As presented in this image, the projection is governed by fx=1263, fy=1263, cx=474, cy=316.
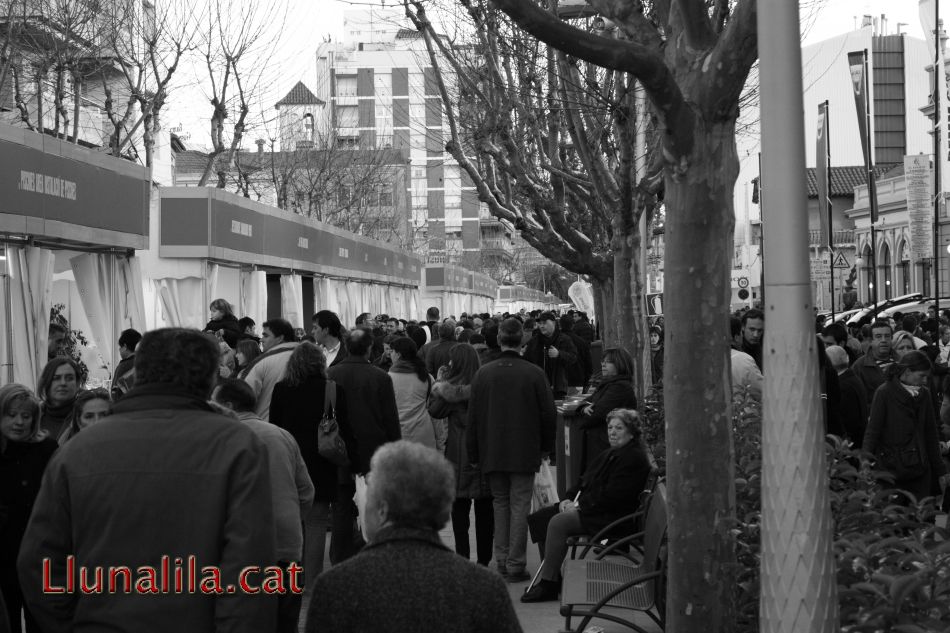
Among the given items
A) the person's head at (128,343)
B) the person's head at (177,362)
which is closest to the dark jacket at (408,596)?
the person's head at (177,362)

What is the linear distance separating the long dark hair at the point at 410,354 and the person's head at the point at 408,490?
7000 millimetres

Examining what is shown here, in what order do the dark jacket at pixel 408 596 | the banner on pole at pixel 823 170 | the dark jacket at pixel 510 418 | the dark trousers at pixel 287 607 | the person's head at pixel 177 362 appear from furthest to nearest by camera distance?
the banner on pole at pixel 823 170, the dark jacket at pixel 510 418, the dark trousers at pixel 287 607, the person's head at pixel 177 362, the dark jacket at pixel 408 596

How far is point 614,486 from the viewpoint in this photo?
8.36 metres

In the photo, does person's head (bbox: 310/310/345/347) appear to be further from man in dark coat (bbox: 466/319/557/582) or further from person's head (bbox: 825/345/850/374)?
person's head (bbox: 825/345/850/374)

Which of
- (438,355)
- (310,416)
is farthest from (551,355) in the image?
(310,416)

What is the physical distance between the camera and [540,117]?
67.3 ft

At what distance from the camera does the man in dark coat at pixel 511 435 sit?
9297 millimetres

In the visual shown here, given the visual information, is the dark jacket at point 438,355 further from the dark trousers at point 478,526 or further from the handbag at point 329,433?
the handbag at point 329,433

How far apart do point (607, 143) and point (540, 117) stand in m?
1.52

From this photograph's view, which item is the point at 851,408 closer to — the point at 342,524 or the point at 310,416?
the point at 342,524

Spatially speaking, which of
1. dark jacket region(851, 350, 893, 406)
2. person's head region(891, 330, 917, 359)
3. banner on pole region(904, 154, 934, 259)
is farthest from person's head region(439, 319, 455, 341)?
banner on pole region(904, 154, 934, 259)

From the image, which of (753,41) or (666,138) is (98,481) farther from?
(753,41)

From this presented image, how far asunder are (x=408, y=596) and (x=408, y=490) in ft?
1.01

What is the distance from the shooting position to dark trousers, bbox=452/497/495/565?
9672 mm
